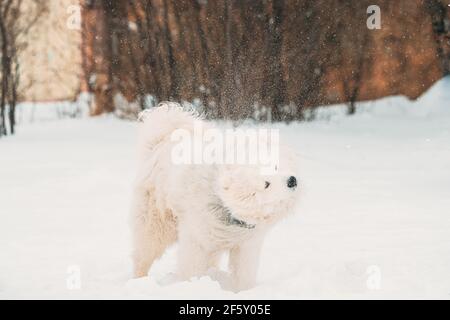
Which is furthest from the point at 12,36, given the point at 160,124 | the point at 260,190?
the point at 260,190

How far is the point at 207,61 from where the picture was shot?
1187 cm

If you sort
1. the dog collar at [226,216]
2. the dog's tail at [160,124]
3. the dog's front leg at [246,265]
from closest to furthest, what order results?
the dog collar at [226,216] → the dog's front leg at [246,265] → the dog's tail at [160,124]

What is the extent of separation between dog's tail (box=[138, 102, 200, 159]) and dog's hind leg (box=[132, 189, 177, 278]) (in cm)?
37

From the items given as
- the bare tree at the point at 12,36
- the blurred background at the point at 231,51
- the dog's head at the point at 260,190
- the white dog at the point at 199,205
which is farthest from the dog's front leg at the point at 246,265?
the bare tree at the point at 12,36

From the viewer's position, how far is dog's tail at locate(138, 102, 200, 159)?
4188 millimetres

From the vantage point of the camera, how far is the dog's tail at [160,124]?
13.7ft

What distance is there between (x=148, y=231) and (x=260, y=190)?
1.05 meters

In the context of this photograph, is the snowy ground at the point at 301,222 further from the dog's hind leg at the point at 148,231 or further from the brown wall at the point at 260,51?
the brown wall at the point at 260,51

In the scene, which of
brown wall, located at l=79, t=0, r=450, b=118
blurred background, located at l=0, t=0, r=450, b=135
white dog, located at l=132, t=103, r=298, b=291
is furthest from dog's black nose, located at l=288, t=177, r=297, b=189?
blurred background, located at l=0, t=0, r=450, b=135

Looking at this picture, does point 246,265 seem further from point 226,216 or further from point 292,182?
point 292,182

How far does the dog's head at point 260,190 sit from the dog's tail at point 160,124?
84 centimetres

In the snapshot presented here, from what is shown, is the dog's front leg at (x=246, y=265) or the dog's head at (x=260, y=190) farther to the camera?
the dog's front leg at (x=246, y=265)

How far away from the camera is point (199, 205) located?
3.54 metres

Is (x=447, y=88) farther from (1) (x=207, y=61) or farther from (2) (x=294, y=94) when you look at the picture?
(1) (x=207, y=61)
